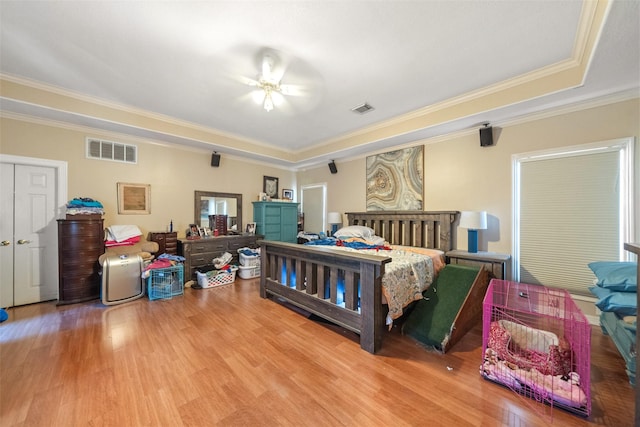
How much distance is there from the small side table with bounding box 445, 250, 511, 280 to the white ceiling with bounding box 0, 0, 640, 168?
1.80 metres

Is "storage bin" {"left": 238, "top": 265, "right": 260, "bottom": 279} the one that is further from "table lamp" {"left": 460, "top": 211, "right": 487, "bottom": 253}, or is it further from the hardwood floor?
"table lamp" {"left": 460, "top": 211, "right": 487, "bottom": 253}

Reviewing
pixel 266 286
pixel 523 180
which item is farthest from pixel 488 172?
pixel 266 286

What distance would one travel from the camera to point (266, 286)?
3322 mm

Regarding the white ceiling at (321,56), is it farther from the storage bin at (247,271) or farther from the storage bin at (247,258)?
the storage bin at (247,271)

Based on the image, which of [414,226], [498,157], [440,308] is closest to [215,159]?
[414,226]

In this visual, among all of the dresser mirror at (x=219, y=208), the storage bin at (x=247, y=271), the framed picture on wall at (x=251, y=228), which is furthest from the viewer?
the framed picture on wall at (x=251, y=228)

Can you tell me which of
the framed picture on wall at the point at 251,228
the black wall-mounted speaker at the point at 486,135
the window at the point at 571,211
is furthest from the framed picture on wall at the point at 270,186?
the window at the point at 571,211

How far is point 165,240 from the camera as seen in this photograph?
12.9 ft

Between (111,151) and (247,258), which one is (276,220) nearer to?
(247,258)

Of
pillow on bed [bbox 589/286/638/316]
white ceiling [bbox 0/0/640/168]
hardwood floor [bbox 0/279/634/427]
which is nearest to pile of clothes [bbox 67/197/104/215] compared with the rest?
white ceiling [bbox 0/0/640/168]

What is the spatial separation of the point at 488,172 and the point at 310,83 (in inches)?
108

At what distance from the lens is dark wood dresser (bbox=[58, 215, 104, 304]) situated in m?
3.03

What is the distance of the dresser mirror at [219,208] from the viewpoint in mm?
4520

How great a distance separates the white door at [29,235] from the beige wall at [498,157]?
568 cm
